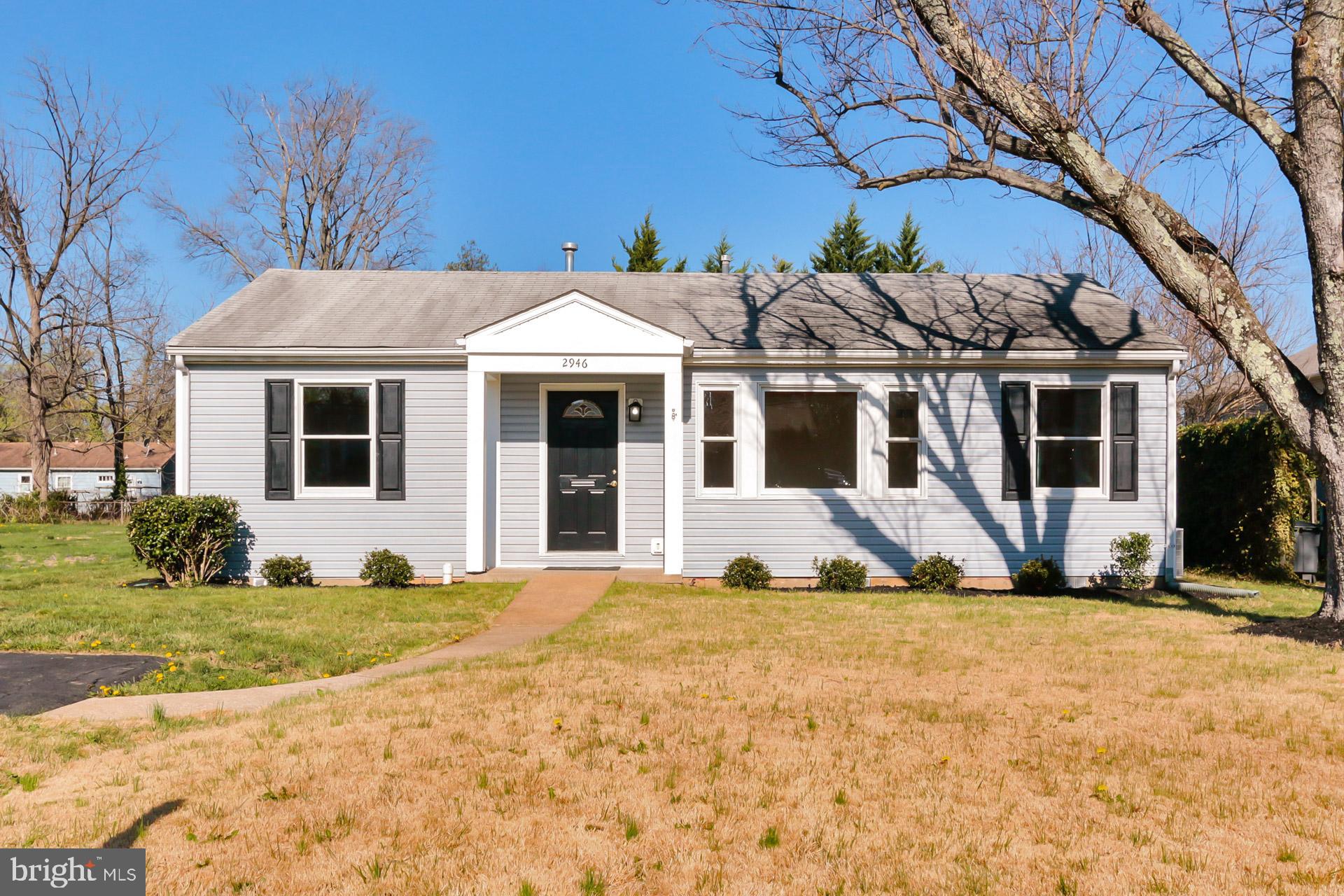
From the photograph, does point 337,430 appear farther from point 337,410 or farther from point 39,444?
point 39,444

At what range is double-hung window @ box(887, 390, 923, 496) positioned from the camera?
38.7ft

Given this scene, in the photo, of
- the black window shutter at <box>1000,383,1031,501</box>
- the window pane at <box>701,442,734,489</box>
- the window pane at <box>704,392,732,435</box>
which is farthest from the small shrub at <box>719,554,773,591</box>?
the black window shutter at <box>1000,383,1031,501</box>

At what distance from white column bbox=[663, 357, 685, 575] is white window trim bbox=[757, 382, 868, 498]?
1.05m

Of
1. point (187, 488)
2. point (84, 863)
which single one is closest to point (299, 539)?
point (187, 488)

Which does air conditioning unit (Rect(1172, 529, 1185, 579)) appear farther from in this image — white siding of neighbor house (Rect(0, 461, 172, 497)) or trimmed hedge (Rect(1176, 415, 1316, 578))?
white siding of neighbor house (Rect(0, 461, 172, 497))

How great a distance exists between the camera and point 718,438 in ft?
38.4

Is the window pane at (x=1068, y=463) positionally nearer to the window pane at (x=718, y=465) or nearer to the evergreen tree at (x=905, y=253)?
the window pane at (x=718, y=465)

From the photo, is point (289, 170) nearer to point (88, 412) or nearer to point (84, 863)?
point (88, 412)

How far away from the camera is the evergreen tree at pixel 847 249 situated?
111 ft

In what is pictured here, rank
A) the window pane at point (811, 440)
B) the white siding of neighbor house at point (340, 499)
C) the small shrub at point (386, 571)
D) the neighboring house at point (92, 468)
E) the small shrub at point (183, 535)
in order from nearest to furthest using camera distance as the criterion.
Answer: the small shrub at point (183, 535) < the small shrub at point (386, 571) < the white siding of neighbor house at point (340, 499) < the window pane at point (811, 440) < the neighboring house at point (92, 468)

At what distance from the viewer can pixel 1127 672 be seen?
675 centimetres

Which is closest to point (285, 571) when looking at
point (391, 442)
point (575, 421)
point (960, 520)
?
point (391, 442)

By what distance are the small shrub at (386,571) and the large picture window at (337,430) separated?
1078 millimetres

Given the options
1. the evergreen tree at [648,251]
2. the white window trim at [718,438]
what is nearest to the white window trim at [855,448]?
the white window trim at [718,438]
